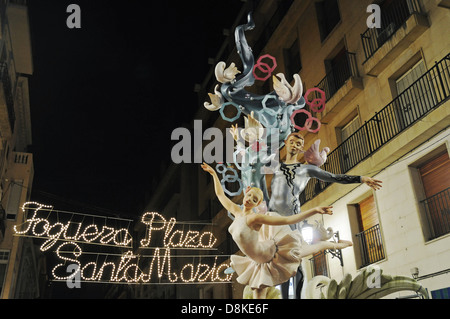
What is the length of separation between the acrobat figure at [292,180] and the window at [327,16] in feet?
36.2

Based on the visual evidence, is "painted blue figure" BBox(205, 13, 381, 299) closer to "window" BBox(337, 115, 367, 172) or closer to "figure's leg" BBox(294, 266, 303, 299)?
"figure's leg" BBox(294, 266, 303, 299)

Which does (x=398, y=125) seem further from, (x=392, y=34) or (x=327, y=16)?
(x=327, y=16)

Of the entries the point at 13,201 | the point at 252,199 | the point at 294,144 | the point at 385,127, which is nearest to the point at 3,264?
the point at 13,201

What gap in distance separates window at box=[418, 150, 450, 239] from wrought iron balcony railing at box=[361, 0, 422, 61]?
3.87 metres

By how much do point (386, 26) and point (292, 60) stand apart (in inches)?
248

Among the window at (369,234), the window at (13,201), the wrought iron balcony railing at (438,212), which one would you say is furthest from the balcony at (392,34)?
the window at (13,201)

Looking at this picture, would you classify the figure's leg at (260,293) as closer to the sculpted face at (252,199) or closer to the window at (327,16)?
the sculpted face at (252,199)

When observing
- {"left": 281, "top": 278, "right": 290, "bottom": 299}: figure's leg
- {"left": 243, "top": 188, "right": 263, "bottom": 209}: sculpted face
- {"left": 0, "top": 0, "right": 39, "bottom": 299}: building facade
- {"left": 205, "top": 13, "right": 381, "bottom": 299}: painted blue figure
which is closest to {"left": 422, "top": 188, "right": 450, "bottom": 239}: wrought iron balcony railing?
{"left": 205, "top": 13, "right": 381, "bottom": 299}: painted blue figure

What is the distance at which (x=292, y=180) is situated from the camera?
602 centimetres

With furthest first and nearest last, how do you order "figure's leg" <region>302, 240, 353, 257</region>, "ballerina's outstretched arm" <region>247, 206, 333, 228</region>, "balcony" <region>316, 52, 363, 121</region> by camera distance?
"balcony" <region>316, 52, 363, 121</region>
"figure's leg" <region>302, 240, 353, 257</region>
"ballerina's outstretched arm" <region>247, 206, 333, 228</region>

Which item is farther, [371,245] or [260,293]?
[371,245]

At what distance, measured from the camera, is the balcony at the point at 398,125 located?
32.9 ft

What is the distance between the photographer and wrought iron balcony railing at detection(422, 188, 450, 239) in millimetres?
9836
